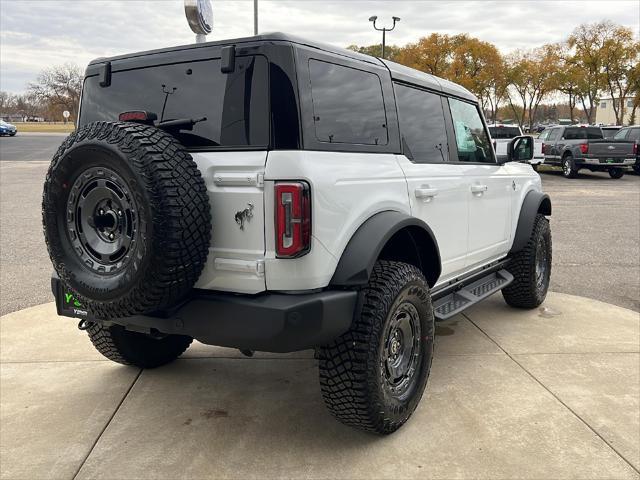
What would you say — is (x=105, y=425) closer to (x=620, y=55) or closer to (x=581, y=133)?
(x=581, y=133)

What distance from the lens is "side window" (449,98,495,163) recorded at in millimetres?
4352

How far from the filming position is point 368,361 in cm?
279

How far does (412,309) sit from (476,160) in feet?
5.94

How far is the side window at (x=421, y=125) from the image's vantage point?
3.56 meters

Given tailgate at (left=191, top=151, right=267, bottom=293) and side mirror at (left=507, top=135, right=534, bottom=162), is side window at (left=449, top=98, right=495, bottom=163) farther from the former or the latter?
tailgate at (left=191, top=151, right=267, bottom=293)

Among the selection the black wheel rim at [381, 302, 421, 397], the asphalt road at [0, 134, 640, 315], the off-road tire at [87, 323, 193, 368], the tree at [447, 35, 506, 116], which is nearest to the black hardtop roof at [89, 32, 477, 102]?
the black wheel rim at [381, 302, 421, 397]

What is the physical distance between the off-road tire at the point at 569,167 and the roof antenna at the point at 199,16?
18561 mm

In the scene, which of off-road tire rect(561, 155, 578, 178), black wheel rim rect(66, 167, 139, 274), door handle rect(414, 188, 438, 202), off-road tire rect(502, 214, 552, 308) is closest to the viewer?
black wheel rim rect(66, 167, 139, 274)

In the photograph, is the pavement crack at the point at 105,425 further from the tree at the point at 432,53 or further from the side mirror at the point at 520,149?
the tree at the point at 432,53

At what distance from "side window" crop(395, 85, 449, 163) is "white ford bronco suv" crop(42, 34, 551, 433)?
17cm

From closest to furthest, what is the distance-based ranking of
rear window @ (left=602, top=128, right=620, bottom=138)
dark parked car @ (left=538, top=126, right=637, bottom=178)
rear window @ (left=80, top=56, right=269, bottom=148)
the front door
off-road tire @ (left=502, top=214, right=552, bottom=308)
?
1. rear window @ (left=80, top=56, right=269, bottom=148)
2. the front door
3. off-road tire @ (left=502, top=214, right=552, bottom=308)
4. dark parked car @ (left=538, top=126, right=637, bottom=178)
5. rear window @ (left=602, top=128, right=620, bottom=138)

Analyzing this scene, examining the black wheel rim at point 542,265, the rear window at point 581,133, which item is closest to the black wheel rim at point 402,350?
the black wheel rim at point 542,265

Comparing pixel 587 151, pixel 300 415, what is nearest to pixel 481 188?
pixel 300 415

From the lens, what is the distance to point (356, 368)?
278 cm
